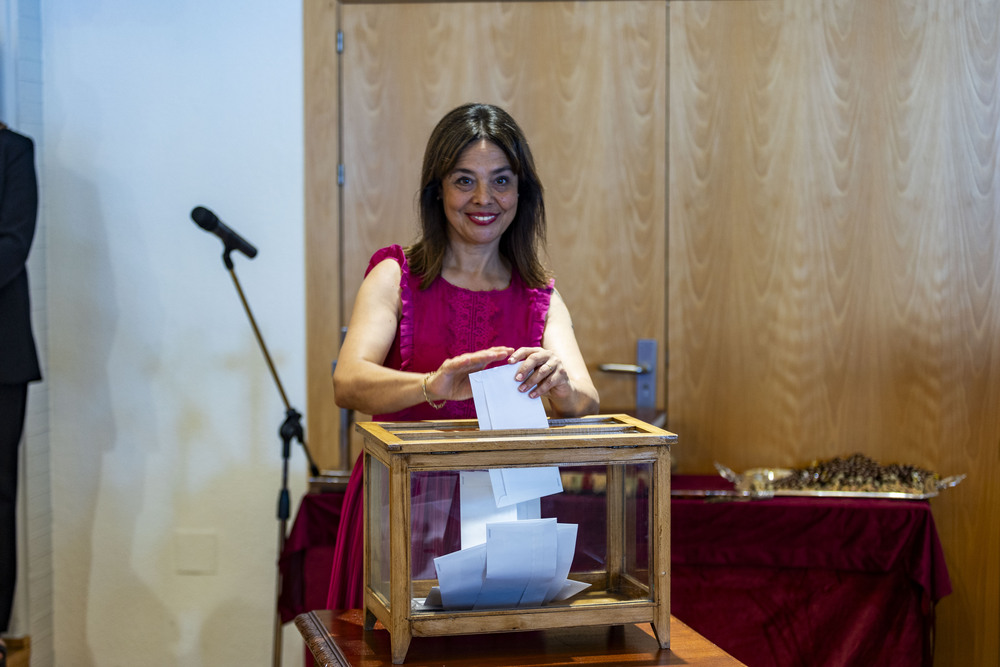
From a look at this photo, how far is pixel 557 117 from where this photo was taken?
337cm

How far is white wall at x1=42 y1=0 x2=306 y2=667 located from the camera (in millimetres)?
3383

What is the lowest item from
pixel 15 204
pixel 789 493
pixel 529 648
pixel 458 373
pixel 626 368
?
pixel 789 493

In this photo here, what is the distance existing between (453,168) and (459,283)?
8.1 inches

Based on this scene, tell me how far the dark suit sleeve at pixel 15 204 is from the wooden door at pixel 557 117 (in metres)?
0.97

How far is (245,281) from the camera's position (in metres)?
3.43

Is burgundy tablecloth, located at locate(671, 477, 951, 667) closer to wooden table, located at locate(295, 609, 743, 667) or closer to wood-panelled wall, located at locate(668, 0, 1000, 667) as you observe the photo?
wood-panelled wall, located at locate(668, 0, 1000, 667)

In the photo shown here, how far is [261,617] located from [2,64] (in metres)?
1.99

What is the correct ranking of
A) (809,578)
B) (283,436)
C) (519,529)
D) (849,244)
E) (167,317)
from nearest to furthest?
(519,529)
(809,578)
(283,436)
(849,244)
(167,317)

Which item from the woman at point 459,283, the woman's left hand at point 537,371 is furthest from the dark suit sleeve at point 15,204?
the woman's left hand at point 537,371

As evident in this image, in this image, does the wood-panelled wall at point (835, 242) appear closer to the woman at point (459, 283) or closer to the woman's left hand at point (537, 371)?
the woman at point (459, 283)

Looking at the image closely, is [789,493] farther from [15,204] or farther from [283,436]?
[15,204]

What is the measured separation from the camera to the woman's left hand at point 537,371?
1.28 metres

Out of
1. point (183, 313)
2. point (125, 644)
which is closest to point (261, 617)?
point (125, 644)

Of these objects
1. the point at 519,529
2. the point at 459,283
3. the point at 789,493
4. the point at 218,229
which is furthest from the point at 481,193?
the point at 789,493
